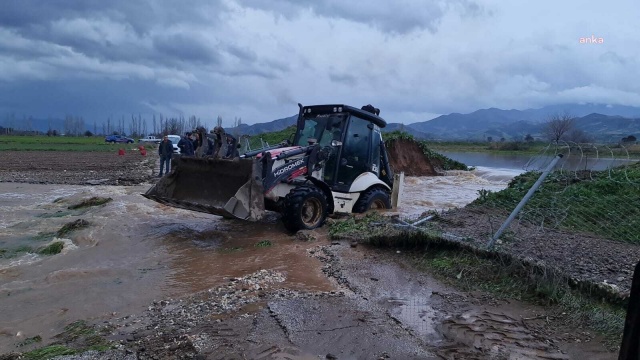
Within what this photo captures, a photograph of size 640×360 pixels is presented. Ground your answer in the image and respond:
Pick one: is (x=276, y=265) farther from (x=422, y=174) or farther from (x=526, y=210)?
(x=422, y=174)

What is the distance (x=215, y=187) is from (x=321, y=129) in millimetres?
2709

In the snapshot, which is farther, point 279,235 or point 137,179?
point 137,179

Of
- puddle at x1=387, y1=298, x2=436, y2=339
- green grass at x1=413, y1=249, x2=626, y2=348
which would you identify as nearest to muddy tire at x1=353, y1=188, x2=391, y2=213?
green grass at x1=413, y1=249, x2=626, y2=348

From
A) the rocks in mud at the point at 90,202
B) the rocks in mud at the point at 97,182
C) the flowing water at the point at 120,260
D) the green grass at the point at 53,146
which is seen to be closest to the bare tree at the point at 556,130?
the flowing water at the point at 120,260

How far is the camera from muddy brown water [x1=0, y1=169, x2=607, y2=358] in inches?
212

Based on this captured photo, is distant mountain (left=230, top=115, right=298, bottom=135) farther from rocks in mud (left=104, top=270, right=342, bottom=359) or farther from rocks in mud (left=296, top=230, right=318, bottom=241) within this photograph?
rocks in mud (left=104, top=270, right=342, bottom=359)

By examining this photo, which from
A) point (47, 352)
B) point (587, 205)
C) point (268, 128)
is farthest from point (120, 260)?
point (268, 128)

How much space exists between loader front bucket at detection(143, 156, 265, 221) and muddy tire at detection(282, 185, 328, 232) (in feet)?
2.43

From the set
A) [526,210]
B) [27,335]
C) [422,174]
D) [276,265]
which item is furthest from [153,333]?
[422,174]

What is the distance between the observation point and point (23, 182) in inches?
802

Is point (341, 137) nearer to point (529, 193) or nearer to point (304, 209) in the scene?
point (304, 209)

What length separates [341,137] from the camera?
36.4ft

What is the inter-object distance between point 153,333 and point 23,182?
18.4m

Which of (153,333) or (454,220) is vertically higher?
(454,220)
